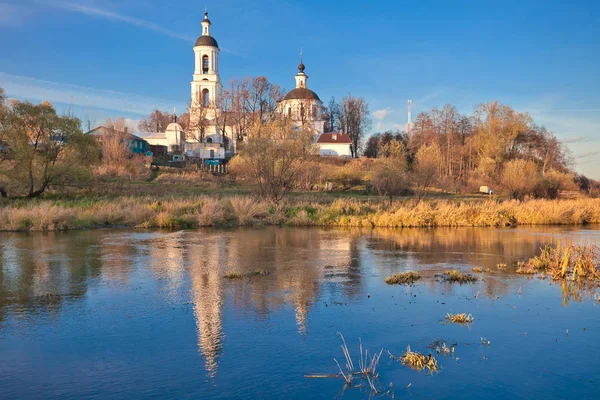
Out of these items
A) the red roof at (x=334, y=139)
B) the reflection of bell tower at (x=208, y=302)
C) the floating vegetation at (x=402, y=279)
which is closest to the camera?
the reflection of bell tower at (x=208, y=302)

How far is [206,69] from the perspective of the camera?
83.8 metres

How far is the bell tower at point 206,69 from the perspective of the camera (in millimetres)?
82438

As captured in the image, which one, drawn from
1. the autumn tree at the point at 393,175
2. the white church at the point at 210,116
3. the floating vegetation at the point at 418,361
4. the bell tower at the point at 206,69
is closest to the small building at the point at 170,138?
the white church at the point at 210,116

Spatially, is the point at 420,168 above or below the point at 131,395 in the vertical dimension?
above

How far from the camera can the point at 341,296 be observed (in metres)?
10.2

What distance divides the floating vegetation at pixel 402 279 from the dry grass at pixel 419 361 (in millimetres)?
4813

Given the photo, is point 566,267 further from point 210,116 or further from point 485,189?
point 210,116

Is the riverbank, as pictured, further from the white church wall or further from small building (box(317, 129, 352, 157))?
the white church wall

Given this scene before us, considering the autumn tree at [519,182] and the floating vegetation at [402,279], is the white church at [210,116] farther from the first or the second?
the floating vegetation at [402,279]

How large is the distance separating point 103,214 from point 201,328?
759 inches

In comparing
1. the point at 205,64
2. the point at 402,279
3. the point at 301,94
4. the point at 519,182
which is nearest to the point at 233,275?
the point at 402,279

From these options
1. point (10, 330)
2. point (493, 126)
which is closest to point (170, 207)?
point (10, 330)

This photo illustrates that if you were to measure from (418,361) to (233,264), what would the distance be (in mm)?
8176

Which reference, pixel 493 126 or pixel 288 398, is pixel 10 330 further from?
pixel 493 126
